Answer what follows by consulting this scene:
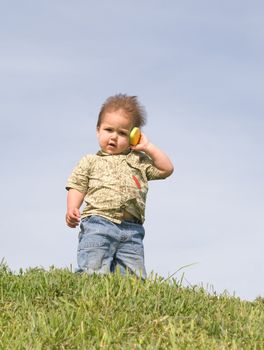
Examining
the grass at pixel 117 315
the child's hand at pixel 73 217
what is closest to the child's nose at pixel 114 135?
the child's hand at pixel 73 217

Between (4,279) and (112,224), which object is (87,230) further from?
(4,279)

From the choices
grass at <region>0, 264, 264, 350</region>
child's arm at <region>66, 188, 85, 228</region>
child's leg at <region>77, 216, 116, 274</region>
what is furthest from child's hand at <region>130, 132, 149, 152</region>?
grass at <region>0, 264, 264, 350</region>

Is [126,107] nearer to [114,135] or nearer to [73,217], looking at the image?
[114,135]

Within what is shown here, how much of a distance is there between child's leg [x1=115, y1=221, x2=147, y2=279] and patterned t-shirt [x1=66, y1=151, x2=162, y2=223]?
5.5 inches

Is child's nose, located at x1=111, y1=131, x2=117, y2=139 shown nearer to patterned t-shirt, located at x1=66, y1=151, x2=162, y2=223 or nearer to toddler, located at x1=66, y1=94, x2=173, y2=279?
toddler, located at x1=66, y1=94, x2=173, y2=279

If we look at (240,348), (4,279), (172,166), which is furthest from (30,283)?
(172,166)

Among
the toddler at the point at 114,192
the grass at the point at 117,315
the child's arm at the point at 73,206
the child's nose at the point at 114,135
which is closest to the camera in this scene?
the grass at the point at 117,315

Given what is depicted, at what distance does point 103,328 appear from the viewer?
551cm

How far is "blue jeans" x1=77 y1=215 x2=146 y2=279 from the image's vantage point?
27.5 ft

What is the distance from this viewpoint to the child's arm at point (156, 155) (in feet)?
28.8

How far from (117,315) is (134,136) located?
135 inches

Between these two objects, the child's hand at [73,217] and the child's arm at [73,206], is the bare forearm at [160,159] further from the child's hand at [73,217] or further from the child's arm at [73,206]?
the child's hand at [73,217]

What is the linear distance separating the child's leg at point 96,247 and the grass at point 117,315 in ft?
4.12

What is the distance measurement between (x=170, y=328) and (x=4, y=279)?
79.8 inches
